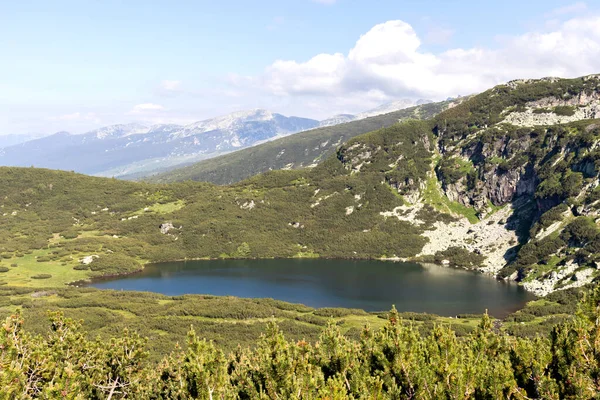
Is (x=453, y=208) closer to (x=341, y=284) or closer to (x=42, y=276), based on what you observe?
(x=341, y=284)

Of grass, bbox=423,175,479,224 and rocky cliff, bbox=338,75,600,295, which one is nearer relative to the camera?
rocky cliff, bbox=338,75,600,295

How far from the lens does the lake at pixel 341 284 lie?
367ft

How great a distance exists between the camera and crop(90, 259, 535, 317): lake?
112 metres

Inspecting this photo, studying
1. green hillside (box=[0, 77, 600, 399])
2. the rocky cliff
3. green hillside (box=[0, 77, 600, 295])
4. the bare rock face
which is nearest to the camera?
green hillside (box=[0, 77, 600, 399])

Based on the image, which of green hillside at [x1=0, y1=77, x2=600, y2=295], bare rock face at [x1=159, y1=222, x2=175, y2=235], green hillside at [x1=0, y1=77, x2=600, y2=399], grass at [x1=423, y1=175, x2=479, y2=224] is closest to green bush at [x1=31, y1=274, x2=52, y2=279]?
green hillside at [x1=0, y1=77, x2=600, y2=295]

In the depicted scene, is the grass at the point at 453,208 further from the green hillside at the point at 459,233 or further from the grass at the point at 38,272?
the grass at the point at 38,272

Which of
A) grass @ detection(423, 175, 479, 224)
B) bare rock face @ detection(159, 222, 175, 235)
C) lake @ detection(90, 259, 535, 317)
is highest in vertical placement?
bare rock face @ detection(159, 222, 175, 235)

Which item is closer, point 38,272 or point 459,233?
point 38,272

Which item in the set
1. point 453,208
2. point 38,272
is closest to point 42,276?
point 38,272

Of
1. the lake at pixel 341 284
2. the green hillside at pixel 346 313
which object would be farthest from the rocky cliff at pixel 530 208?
the lake at pixel 341 284

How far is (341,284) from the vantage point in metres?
134

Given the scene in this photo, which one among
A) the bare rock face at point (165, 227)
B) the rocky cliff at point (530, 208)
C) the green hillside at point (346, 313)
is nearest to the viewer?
the green hillside at point (346, 313)

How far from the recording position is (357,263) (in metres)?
164

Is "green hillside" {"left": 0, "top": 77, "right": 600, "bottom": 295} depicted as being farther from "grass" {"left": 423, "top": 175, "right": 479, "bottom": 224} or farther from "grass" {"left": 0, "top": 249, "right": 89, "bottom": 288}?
"grass" {"left": 423, "top": 175, "right": 479, "bottom": 224}
